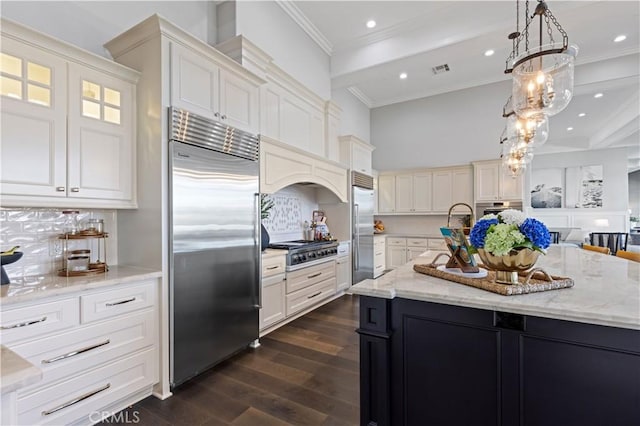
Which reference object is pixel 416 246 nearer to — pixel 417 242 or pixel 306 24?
pixel 417 242

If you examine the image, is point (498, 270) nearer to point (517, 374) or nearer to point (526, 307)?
point (526, 307)

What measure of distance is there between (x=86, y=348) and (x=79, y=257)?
0.63m

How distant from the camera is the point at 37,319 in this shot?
1.65 m

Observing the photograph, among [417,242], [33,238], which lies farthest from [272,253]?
[417,242]

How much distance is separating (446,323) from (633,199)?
53.5 feet

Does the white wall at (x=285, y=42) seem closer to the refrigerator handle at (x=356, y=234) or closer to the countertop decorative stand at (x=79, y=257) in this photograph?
the refrigerator handle at (x=356, y=234)

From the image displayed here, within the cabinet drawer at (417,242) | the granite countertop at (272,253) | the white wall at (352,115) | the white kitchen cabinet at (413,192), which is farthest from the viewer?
the white kitchen cabinet at (413,192)

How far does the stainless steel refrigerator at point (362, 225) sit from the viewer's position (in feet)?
A: 17.2

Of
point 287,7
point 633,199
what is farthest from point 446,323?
point 633,199

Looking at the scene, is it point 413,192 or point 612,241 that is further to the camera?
point 413,192

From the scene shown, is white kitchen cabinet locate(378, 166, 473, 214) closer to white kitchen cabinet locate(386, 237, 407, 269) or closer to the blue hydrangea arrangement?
white kitchen cabinet locate(386, 237, 407, 269)

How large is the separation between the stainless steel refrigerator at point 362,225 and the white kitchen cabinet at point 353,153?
16 cm

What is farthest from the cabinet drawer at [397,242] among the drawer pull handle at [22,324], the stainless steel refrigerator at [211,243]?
the drawer pull handle at [22,324]

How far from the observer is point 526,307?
49.4 inches
